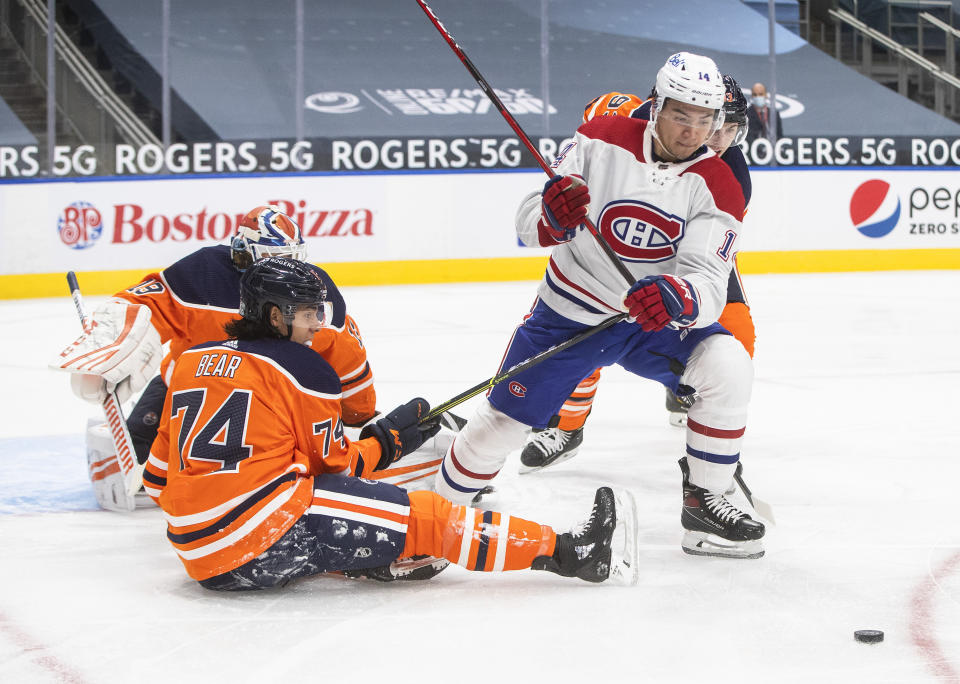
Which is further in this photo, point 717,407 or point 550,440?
point 550,440

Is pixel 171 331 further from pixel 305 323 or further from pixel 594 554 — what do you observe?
pixel 594 554

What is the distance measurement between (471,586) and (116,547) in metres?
0.79

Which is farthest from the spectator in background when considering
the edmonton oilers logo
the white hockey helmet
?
the white hockey helmet

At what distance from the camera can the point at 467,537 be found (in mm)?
2020

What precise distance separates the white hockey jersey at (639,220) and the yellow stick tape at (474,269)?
19.0 ft

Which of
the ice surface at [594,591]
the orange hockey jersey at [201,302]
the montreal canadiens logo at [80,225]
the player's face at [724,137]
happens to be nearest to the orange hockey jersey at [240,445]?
the ice surface at [594,591]

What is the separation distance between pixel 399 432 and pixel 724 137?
1209 mm

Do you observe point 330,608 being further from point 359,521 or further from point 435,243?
point 435,243

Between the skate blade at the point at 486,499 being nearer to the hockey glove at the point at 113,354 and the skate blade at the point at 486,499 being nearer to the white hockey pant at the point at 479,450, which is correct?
the white hockey pant at the point at 479,450

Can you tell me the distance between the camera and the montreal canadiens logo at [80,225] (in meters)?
7.75

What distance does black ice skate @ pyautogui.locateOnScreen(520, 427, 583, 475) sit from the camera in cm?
305

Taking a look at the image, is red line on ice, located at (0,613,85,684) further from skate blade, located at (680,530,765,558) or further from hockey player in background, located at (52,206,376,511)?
skate blade, located at (680,530,765,558)

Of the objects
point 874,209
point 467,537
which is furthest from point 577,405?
point 874,209

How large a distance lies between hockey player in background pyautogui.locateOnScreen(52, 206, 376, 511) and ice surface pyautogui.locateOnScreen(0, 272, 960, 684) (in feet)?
0.55
